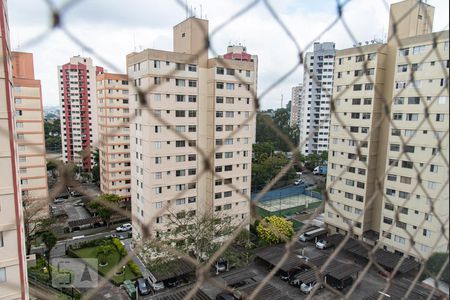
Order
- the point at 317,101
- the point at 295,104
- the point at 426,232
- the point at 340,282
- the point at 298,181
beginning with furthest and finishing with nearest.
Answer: the point at 295,104 < the point at 317,101 < the point at 298,181 < the point at 340,282 < the point at 426,232

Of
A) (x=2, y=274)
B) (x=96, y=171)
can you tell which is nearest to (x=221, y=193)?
(x=2, y=274)

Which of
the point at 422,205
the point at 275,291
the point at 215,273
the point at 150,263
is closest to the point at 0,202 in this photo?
the point at 150,263

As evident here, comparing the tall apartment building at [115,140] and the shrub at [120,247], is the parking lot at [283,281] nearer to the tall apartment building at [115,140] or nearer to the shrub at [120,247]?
the shrub at [120,247]

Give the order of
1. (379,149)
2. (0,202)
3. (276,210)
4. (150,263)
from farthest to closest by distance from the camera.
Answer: (276,210)
(379,149)
(150,263)
(0,202)

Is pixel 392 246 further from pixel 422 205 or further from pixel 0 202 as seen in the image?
pixel 0 202

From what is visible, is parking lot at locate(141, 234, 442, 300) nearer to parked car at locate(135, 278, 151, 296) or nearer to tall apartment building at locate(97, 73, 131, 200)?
parked car at locate(135, 278, 151, 296)

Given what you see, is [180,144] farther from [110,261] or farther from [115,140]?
[115,140]

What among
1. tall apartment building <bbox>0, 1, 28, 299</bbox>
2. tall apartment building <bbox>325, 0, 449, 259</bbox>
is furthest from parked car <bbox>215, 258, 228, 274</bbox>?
tall apartment building <bbox>0, 1, 28, 299</bbox>
